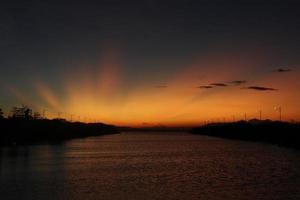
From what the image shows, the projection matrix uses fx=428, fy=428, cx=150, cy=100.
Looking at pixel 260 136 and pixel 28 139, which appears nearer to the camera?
pixel 28 139

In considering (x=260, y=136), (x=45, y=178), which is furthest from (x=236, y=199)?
(x=260, y=136)

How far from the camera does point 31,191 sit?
Answer: 3472 centimetres

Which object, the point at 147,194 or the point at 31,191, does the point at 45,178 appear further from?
the point at 147,194

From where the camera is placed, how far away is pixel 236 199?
30.9 m

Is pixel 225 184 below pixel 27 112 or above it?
below

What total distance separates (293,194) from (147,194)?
36.7 ft

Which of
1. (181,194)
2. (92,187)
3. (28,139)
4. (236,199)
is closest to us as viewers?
(236,199)

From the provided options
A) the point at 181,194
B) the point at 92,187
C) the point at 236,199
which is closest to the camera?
the point at 236,199

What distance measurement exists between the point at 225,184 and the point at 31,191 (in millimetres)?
17024

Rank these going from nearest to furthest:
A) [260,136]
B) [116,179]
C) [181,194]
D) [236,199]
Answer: [236,199] < [181,194] < [116,179] < [260,136]

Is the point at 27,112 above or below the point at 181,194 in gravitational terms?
above

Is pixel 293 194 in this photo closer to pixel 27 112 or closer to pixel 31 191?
pixel 31 191

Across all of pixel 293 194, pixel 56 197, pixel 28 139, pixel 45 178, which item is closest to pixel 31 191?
pixel 56 197

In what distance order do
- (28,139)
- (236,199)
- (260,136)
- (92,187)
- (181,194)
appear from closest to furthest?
1. (236,199)
2. (181,194)
3. (92,187)
4. (28,139)
5. (260,136)
